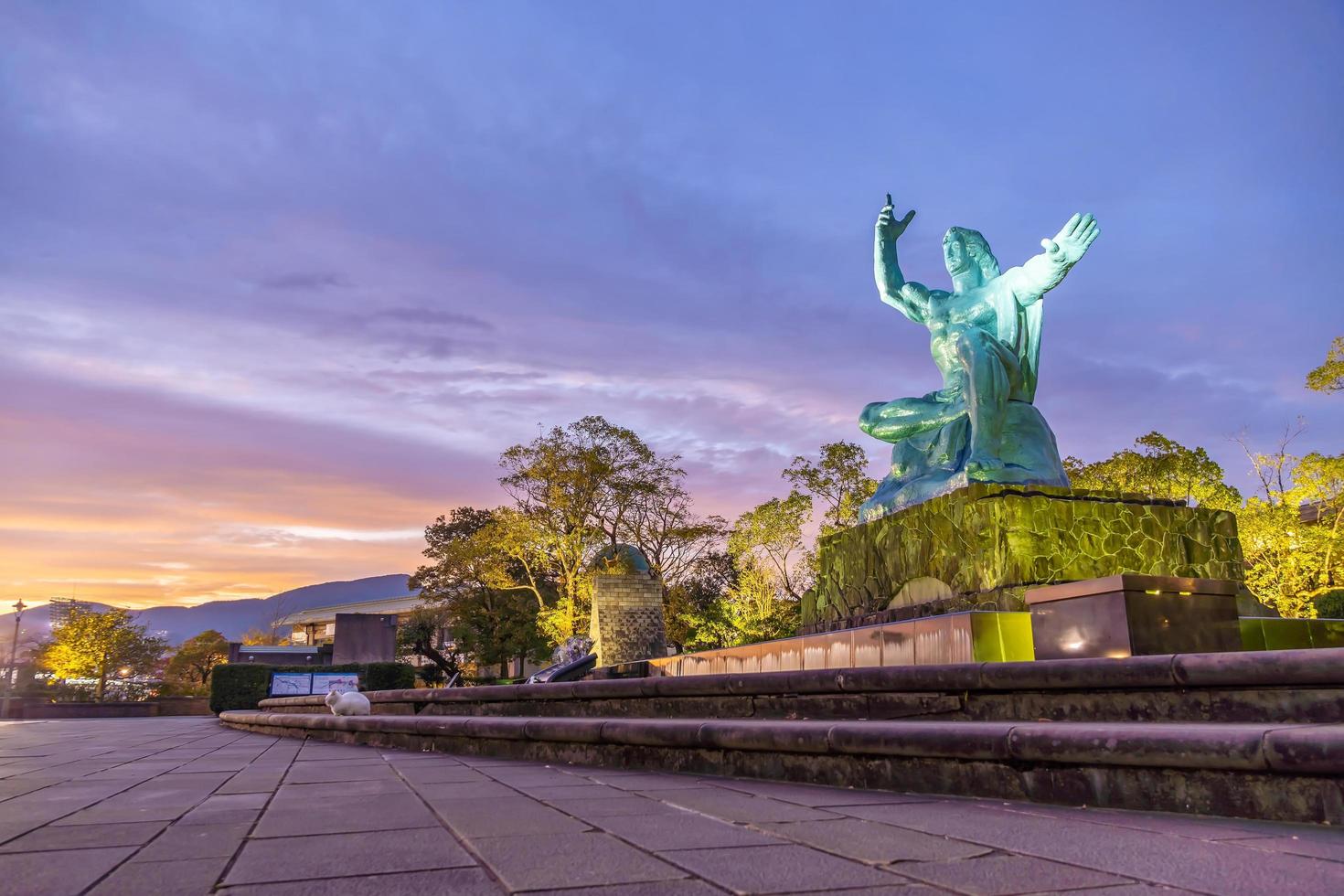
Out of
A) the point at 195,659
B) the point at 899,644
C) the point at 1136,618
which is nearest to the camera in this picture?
the point at 1136,618

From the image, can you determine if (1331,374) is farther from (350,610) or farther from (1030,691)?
(350,610)

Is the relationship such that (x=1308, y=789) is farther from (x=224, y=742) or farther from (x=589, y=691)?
(x=224, y=742)

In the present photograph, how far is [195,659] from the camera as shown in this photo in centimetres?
4953

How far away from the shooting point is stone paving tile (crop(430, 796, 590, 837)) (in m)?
2.31

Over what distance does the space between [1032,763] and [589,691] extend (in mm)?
3818

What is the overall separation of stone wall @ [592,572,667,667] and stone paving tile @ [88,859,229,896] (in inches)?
791

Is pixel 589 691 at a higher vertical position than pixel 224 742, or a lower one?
higher

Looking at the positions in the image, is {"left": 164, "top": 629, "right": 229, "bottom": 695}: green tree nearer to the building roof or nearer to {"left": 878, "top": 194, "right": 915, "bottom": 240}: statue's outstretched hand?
Result: the building roof

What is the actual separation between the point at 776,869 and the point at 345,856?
1029mm

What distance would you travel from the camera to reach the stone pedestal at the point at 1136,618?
16.6ft

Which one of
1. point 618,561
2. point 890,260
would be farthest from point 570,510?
point 890,260

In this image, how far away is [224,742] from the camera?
26.1 ft

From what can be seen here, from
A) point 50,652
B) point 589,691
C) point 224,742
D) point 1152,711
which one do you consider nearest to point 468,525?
point 50,652

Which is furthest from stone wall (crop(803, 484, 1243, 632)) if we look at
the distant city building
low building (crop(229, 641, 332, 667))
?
the distant city building
